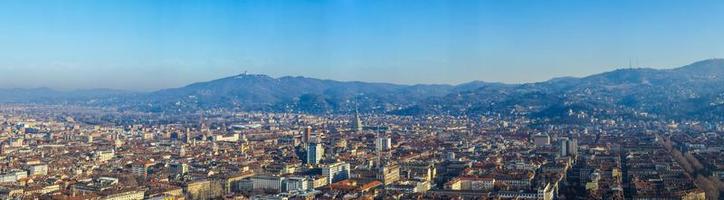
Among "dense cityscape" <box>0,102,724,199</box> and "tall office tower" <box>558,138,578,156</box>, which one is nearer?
"dense cityscape" <box>0,102,724,199</box>

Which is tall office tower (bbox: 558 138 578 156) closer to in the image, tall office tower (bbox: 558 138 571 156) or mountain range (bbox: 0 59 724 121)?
tall office tower (bbox: 558 138 571 156)

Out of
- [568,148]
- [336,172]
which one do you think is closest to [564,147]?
[568,148]

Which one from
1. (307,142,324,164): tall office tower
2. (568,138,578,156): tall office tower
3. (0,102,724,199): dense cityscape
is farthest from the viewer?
(568,138,578,156): tall office tower

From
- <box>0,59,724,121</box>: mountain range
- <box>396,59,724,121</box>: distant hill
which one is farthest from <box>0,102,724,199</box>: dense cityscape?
<box>396,59,724,121</box>: distant hill

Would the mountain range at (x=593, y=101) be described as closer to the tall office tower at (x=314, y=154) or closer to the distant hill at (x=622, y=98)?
the distant hill at (x=622, y=98)

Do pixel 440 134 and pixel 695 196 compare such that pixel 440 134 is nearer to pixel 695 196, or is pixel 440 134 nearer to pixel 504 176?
pixel 504 176

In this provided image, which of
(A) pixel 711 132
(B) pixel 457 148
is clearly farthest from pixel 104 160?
(A) pixel 711 132

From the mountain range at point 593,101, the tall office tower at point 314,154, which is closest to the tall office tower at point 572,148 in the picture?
the tall office tower at point 314,154
